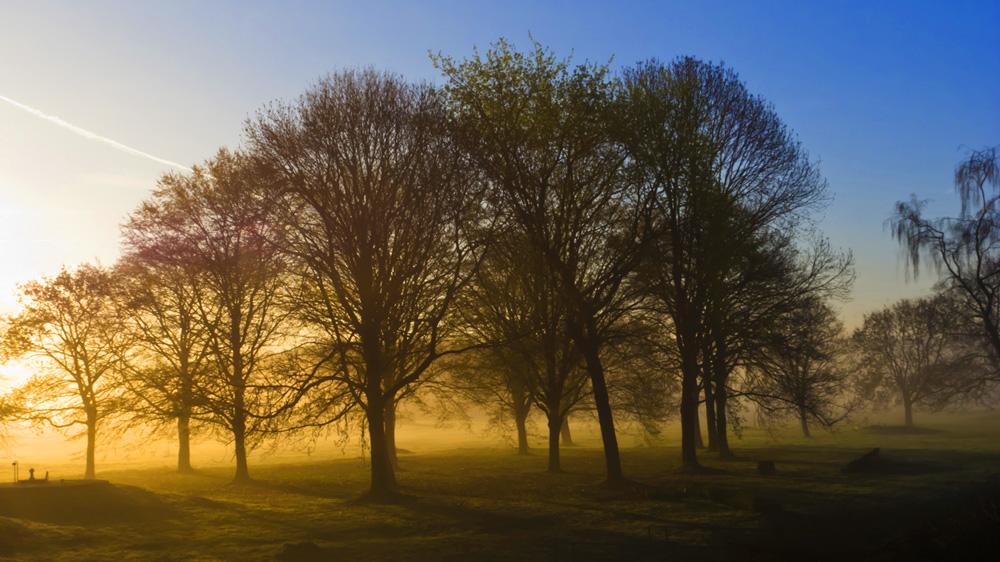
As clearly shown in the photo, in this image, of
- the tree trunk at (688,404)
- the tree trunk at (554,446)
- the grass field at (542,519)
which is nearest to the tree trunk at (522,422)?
the tree trunk at (554,446)

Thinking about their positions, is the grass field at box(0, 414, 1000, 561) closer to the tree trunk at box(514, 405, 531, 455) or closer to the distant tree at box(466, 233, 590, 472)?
the distant tree at box(466, 233, 590, 472)

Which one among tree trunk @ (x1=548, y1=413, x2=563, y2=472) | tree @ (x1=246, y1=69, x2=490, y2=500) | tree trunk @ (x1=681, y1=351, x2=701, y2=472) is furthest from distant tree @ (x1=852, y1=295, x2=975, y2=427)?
tree @ (x1=246, y1=69, x2=490, y2=500)

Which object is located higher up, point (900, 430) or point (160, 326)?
point (160, 326)

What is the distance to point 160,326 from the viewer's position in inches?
1169

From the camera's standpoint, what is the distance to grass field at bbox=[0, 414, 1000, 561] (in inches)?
562

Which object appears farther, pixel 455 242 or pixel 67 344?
pixel 67 344

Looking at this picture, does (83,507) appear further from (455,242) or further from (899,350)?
(899,350)

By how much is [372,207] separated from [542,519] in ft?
37.6

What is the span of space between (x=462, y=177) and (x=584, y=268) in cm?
607

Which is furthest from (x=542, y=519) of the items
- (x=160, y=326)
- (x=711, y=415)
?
(x=160, y=326)

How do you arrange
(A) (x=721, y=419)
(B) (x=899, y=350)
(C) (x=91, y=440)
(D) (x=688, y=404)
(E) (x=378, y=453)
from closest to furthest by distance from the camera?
1. (E) (x=378, y=453)
2. (D) (x=688, y=404)
3. (A) (x=721, y=419)
4. (C) (x=91, y=440)
5. (B) (x=899, y=350)

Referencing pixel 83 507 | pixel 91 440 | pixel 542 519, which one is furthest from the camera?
pixel 91 440

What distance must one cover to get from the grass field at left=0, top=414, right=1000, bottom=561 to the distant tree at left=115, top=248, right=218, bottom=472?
10.6 ft

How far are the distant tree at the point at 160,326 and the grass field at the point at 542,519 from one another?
3.22 meters
